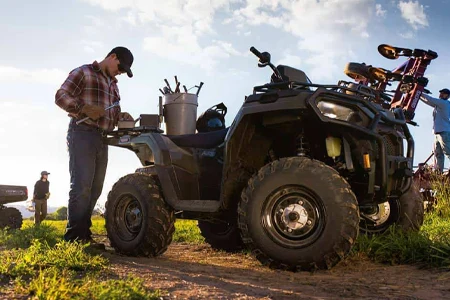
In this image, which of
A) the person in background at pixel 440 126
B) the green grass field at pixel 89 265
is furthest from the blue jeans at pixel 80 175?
the person in background at pixel 440 126

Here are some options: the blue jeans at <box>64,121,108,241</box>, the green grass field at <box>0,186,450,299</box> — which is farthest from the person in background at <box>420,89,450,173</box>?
the blue jeans at <box>64,121,108,241</box>

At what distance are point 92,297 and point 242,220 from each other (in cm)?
148

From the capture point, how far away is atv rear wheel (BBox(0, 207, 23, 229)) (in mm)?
13961

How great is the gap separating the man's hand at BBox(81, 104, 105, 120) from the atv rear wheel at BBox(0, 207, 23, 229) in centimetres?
1011

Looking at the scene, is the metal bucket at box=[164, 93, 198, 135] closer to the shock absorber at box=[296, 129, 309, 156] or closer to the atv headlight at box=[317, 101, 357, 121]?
the shock absorber at box=[296, 129, 309, 156]

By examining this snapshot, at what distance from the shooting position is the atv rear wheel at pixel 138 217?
4.68 metres

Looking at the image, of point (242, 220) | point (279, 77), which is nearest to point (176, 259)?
point (242, 220)

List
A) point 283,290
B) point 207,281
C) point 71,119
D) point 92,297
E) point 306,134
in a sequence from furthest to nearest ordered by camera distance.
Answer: point 71,119
point 306,134
point 207,281
point 283,290
point 92,297

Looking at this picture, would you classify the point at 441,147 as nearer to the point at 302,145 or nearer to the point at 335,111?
the point at 302,145

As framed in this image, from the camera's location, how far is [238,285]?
3.15 metres

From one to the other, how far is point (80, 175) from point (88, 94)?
882 mm

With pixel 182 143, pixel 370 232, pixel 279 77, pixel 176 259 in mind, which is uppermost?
pixel 279 77

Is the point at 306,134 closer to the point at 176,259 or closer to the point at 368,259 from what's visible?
the point at 368,259

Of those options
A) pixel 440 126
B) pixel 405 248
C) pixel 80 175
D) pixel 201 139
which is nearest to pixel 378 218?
pixel 405 248
